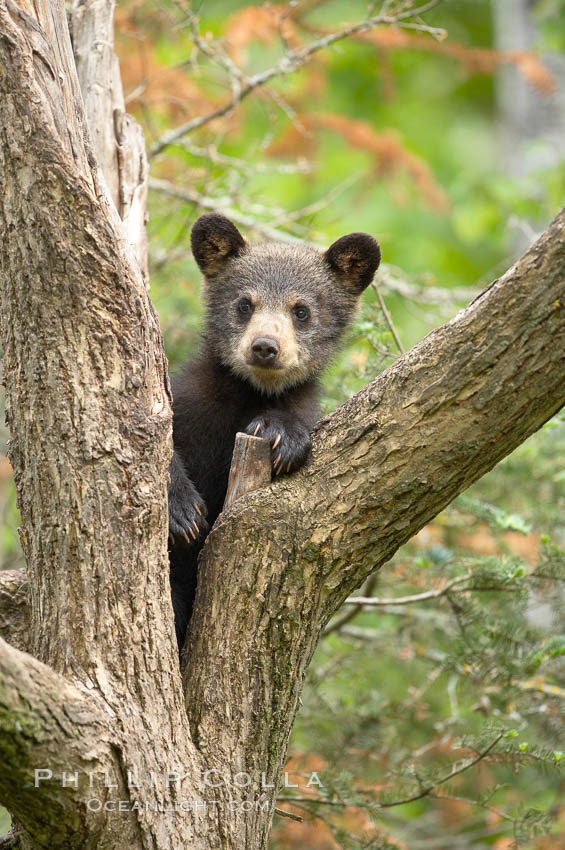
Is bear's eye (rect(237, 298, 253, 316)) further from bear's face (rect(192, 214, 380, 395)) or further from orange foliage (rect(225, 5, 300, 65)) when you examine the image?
orange foliage (rect(225, 5, 300, 65))

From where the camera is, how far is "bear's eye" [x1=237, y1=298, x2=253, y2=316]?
5246 mm

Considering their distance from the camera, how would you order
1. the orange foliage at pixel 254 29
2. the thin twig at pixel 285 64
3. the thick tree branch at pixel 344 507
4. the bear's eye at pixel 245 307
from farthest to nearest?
the orange foliage at pixel 254 29 → the thin twig at pixel 285 64 → the bear's eye at pixel 245 307 → the thick tree branch at pixel 344 507

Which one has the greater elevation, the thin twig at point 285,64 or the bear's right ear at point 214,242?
the thin twig at point 285,64

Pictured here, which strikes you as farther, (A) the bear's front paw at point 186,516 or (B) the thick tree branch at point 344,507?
(A) the bear's front paw at point 186,516

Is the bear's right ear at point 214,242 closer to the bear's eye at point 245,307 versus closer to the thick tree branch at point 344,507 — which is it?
the bear's eye at point 245,307

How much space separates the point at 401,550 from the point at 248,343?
192 cm

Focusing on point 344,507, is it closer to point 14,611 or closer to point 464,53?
point 14,611

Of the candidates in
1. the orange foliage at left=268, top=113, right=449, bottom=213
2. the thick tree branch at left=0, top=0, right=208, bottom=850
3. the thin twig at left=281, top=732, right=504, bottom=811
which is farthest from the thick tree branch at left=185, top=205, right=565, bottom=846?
the orange foliage at left=268, top=113, right=449, bottom=213

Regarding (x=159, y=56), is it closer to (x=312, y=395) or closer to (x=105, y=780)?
(x=312, y=395)

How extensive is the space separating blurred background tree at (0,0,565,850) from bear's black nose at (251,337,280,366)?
1.97 feet

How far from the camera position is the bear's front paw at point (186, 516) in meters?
4.11

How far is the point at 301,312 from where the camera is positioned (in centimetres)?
533

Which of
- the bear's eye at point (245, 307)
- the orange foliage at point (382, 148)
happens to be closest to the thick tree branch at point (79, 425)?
the bear's eye at point (245, 307)

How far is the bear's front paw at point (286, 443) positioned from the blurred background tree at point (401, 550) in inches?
42.5
